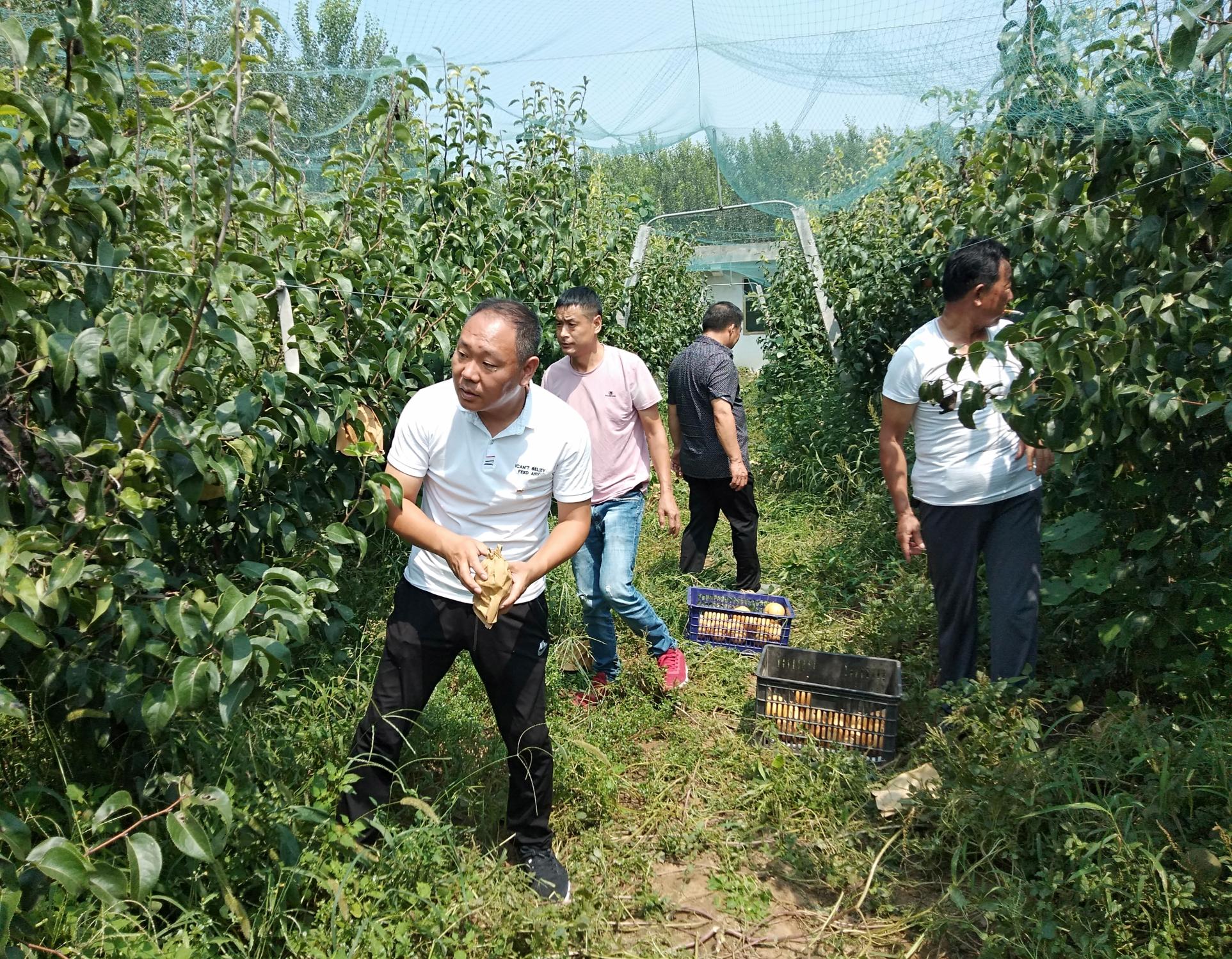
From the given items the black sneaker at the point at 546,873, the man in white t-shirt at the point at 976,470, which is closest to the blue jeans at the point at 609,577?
the man in white t-shirt at the point at 976,470

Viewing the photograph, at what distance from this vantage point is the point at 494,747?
3.54m

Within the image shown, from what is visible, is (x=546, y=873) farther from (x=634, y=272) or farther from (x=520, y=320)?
(x=634, y=272)

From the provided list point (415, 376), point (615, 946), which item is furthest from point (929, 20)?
point (615, 946)

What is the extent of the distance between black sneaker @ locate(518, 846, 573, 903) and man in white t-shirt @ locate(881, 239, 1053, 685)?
1.78m

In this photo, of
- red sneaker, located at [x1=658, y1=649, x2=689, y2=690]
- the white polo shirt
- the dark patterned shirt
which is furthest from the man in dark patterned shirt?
the white polo shirt

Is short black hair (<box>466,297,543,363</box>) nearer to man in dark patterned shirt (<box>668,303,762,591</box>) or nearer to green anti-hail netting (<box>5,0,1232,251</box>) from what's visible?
green anti-hail netting (<box>5,0,1232,251</box>)

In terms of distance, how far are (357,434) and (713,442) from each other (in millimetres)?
2714

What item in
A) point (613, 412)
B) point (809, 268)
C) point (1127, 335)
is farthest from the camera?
point (809, 268)

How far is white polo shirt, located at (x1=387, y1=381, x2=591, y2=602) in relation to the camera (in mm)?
2748

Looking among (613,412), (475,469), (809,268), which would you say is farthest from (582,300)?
(809,268)

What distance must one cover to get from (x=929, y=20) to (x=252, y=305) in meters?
3.61

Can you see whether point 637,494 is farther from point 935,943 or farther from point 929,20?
point 929,20

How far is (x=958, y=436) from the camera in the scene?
3.52 meters

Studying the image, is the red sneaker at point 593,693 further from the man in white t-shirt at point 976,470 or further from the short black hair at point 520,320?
the short black hair at point 520,320
